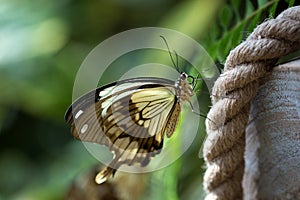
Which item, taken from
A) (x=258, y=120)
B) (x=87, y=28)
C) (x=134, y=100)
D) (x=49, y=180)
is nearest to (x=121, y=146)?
(x=134, y=100)

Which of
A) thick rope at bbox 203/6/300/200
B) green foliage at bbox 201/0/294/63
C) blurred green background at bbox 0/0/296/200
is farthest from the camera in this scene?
blurred green background at bbox 0/0/296/200

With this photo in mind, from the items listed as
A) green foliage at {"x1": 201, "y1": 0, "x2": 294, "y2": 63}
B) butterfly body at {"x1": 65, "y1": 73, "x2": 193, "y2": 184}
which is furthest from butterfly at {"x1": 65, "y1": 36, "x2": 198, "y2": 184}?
green foliage at {"x1": 201, "y1": 0, "x2": 294, "y2": 63}

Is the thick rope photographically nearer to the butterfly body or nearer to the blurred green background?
the butterfly body

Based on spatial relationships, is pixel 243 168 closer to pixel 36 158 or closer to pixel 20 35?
pixel 20 35

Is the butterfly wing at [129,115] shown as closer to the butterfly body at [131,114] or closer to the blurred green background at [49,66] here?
the butterfly body at [131,114]

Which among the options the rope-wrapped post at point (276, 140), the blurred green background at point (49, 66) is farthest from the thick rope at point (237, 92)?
the blurred green background at point (49, 66)
